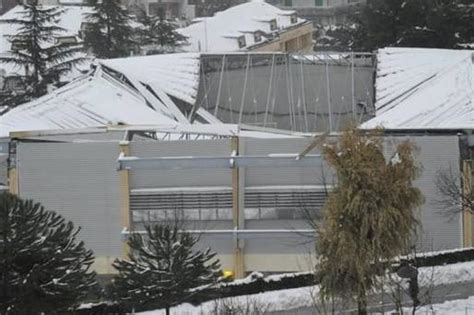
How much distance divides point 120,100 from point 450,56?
14.6 m

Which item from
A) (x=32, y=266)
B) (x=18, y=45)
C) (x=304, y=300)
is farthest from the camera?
(x=18, y=45)

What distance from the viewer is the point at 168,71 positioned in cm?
4050

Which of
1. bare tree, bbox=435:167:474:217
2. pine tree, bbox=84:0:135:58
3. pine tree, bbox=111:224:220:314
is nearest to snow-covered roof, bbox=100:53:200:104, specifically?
bare tree, bbox=435:167:474:217

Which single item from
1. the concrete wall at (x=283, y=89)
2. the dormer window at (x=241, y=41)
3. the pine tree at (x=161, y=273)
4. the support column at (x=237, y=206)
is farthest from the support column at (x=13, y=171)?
the dormer window at (x=241, y=41)

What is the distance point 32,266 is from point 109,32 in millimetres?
41287

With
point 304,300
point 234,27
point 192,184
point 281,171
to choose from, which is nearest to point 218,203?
point 192,184

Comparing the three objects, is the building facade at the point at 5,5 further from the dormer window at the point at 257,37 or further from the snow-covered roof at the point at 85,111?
the snow-covered roof at the point at 85,111

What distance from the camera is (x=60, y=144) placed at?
29438 mm

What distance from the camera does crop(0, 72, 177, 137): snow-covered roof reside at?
108ft

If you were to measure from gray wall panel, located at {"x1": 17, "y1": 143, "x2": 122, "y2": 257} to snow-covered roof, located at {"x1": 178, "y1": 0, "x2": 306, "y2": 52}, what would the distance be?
35019mm

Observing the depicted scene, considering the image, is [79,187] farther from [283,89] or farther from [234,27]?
[234,27]

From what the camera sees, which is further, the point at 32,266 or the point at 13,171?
the point at 13,171

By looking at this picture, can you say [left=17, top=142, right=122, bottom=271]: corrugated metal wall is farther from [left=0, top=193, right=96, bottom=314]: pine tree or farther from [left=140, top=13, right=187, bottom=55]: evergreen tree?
[left=140, top=13, right=187, bottom=55]: evergreen tree

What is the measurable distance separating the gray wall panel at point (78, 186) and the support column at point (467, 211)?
11408mm
